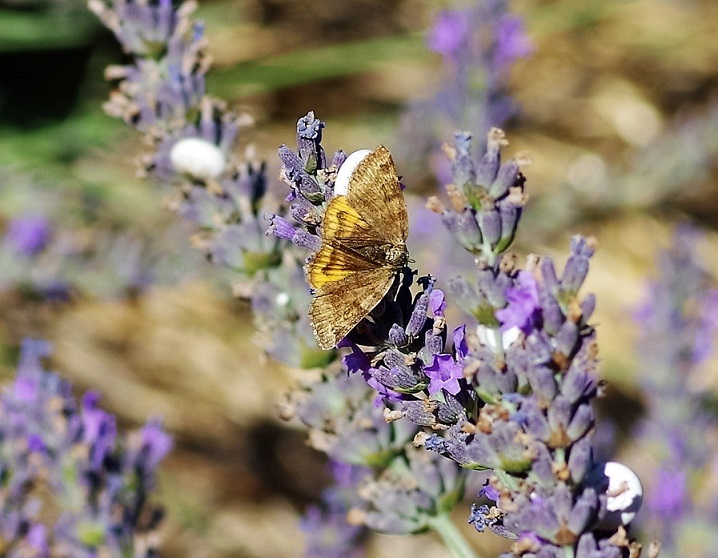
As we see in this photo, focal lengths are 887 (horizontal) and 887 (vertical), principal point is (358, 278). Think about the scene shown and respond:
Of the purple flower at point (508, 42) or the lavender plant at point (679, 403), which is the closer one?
the lavender plant at point (679, 403)

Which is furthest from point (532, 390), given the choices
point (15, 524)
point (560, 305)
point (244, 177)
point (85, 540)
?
point (15, 524)

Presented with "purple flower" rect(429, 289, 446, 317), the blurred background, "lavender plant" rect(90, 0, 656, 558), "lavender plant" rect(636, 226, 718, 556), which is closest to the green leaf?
the blurred background

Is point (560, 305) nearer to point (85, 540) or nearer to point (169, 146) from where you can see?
point (169, 146)

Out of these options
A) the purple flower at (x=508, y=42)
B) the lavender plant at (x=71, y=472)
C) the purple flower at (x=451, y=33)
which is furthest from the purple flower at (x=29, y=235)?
the purple flower at (x=508, y=42)

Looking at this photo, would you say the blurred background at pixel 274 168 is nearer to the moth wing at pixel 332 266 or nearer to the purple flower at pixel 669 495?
the purple flower at pixel 669 495

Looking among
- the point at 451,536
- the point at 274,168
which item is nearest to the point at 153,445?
the point at 451,536

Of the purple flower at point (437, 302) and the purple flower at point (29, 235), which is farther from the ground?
the purple flower at point (437, 302)

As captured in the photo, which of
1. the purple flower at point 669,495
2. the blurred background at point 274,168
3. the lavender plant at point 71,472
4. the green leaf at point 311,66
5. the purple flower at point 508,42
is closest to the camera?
the lavender plant at point 71,472

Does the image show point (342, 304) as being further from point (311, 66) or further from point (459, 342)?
point (311, 66)
